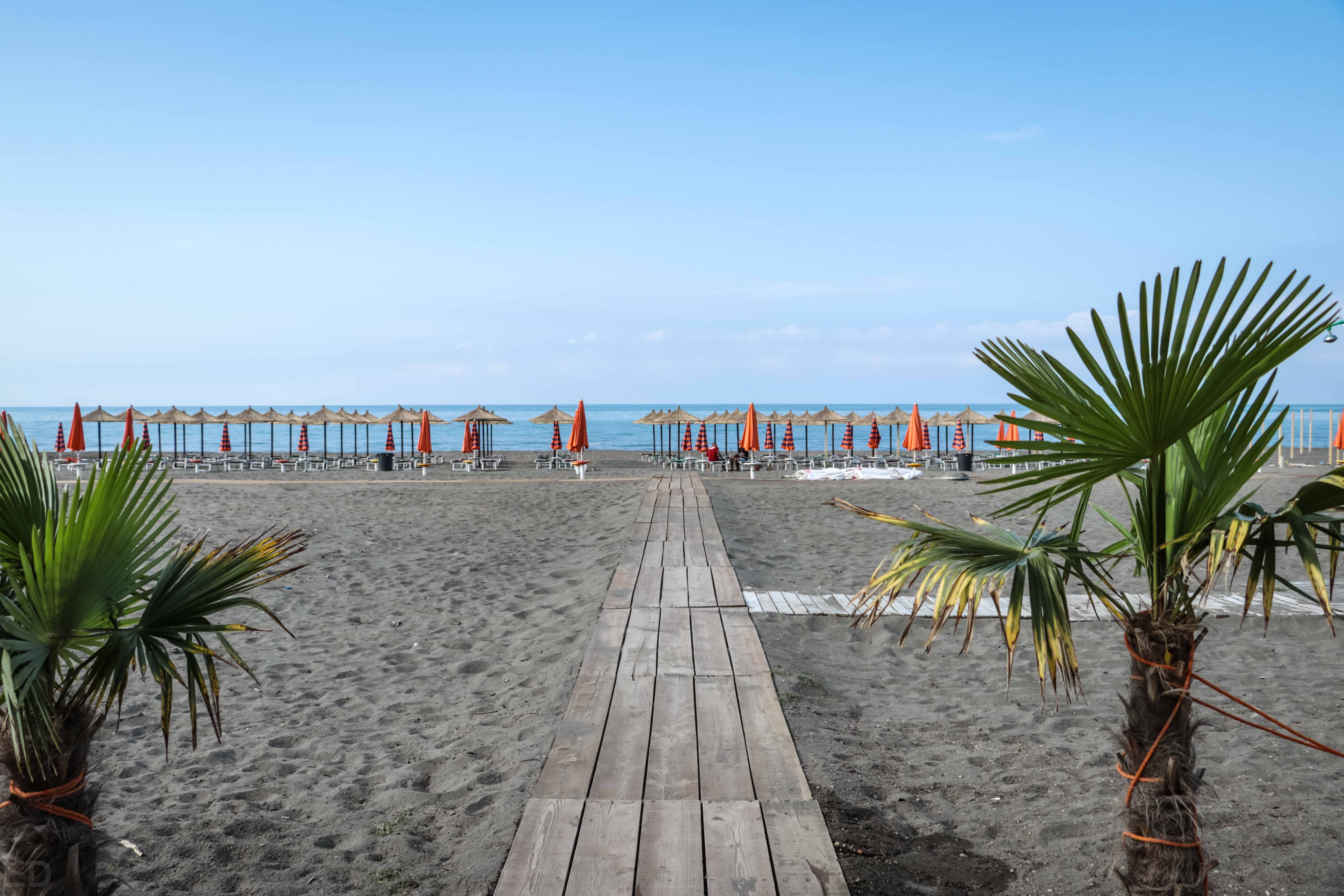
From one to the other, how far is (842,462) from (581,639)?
76.4 feet

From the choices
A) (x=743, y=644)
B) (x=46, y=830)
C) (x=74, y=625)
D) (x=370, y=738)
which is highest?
(x=74, y=625)

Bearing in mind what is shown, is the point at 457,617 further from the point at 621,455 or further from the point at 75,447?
the point at 621,455

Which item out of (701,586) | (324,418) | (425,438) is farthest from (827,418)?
(701,586)

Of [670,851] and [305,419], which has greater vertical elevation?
[305,419]

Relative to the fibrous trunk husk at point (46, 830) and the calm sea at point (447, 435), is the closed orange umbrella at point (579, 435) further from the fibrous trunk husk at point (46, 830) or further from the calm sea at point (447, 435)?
the fibrous trunk husk at point (46, 830)

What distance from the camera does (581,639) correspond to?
17.5 feet

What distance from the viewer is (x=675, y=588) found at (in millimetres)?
6129

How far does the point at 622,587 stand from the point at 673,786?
3.33m

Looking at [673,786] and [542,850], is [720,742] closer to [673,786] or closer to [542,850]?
[673,786]

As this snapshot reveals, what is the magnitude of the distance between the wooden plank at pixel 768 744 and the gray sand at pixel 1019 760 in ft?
0.64

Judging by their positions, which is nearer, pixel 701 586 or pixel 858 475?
pixel 701 586

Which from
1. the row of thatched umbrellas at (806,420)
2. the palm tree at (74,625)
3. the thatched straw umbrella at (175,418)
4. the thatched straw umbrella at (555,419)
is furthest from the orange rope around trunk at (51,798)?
the thatched straw umbrella at (175,418)

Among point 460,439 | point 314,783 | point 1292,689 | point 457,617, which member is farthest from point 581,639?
point 460,439

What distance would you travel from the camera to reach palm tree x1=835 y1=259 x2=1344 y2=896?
1866 millimetres
